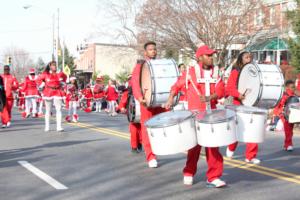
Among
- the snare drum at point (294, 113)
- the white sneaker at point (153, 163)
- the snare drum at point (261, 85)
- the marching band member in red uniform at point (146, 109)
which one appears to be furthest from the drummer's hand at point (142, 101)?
the snare drum at point (294, 113)

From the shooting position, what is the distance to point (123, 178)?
8.41 metres

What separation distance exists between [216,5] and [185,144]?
23825mm

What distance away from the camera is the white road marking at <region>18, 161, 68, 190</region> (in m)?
7.82

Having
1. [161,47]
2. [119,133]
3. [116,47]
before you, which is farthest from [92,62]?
[119,133]

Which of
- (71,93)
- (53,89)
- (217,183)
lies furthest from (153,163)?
(71,93)

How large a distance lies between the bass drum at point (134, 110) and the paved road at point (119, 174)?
70cm

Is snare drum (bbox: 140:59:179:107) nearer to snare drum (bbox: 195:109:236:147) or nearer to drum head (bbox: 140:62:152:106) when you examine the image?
drum head (bbox: 140:62:152:106)

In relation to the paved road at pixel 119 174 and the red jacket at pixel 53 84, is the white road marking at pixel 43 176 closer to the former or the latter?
the paved road at pixel 119 174

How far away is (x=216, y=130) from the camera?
6875 mm

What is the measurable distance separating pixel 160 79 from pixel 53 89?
7.34m

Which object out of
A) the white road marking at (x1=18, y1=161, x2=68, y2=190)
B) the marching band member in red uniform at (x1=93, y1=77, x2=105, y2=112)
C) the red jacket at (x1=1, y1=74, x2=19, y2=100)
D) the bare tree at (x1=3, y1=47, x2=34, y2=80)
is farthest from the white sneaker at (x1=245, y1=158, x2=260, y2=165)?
the bare tree at (x1=3, y1=47, x2=34, y2=80)

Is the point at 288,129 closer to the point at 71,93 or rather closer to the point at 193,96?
the point at 193,96

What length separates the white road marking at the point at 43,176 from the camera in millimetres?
7817

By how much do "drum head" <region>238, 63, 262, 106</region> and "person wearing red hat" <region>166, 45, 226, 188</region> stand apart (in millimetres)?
1960
